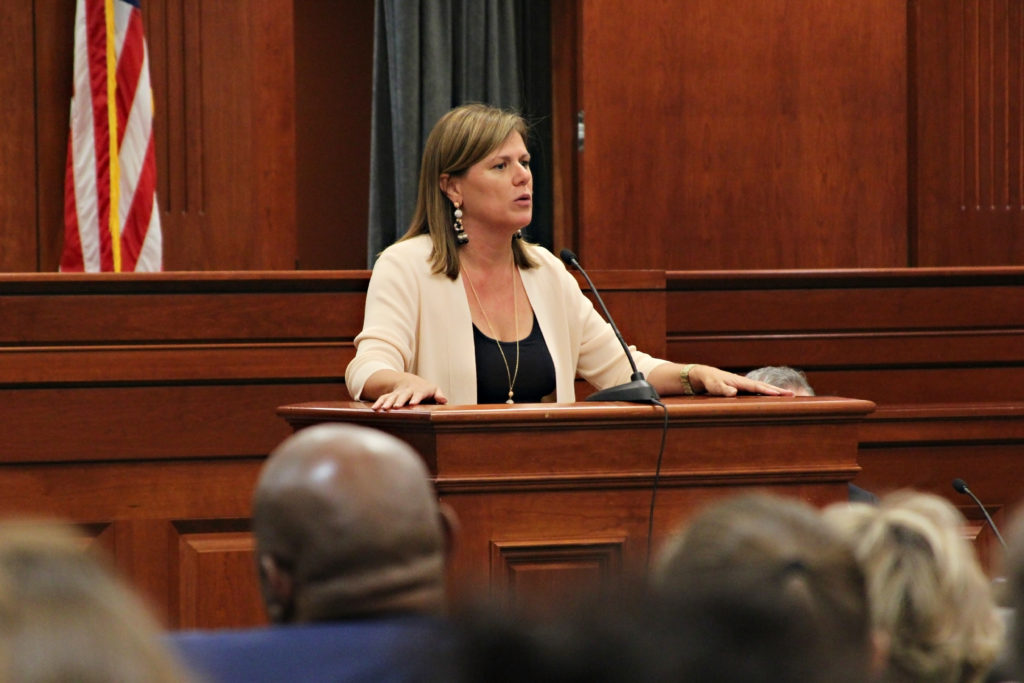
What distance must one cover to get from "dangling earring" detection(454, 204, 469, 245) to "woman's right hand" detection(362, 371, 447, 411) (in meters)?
0.64

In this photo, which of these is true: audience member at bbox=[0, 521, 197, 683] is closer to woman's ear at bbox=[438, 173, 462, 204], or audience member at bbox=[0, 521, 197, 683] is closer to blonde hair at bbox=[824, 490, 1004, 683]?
blonde hair at bbox=[824, 490, 1004, 683]

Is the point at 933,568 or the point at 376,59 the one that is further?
the point at 376,59

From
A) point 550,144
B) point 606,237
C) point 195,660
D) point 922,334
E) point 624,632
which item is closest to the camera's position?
point 624,632

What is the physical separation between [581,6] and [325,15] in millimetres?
1326

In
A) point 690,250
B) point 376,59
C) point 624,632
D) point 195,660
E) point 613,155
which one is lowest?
point 195,660

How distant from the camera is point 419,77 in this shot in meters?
5.43

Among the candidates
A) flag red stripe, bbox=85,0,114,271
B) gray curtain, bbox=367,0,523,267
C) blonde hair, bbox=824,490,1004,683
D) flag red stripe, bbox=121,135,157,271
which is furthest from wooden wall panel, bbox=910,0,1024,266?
blonde hair, bbox=824,490,1004,683

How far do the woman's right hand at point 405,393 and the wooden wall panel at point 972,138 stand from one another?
3286 millimetres

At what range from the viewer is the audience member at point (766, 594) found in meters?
0.70

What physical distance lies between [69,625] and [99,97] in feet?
14.8

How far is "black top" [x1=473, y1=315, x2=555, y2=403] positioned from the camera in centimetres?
316

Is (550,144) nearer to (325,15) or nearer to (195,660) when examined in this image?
(325,15)

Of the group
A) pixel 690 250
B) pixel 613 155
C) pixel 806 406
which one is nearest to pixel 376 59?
pixel 613 155

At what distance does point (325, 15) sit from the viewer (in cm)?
593
